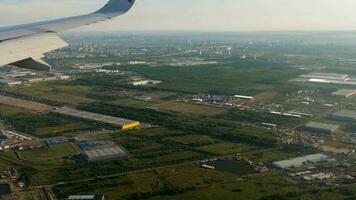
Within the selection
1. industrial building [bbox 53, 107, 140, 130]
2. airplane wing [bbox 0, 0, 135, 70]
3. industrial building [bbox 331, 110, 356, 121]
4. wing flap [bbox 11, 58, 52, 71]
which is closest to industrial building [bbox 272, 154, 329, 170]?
industrial building [bbox 331, 110, 356, 121]

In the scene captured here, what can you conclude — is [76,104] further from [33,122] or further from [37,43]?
[37,43]

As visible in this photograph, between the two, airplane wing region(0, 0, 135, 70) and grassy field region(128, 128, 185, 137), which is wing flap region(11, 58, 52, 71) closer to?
airplane wing region(0, 0, 135, 70)

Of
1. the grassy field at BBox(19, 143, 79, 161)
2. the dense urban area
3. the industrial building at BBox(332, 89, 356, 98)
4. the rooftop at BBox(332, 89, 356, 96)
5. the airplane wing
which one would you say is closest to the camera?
the airplane wing

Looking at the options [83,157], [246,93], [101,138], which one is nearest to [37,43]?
[83,157]

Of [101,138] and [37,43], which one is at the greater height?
[37,43]

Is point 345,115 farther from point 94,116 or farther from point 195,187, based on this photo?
point 94,116

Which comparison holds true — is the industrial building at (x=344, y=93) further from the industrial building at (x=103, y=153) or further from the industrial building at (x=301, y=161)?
the industrial building at (x=103, y=153)

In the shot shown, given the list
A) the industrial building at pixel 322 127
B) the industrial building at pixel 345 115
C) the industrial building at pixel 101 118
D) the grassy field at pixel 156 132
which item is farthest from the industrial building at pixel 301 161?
the industrial building at pixel 101 118

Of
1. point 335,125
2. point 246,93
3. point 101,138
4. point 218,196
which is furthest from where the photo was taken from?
point 246,93
